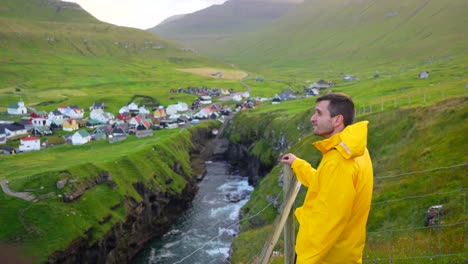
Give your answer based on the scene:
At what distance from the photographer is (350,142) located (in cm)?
589

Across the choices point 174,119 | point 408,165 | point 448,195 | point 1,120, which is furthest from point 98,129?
point 448,195

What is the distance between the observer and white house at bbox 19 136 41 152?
91.9 m

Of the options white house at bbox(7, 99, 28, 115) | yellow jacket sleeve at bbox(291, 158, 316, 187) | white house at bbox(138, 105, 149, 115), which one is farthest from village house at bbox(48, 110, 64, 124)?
yellow jacket sleeve at bbox(291, 158, 316, 187)

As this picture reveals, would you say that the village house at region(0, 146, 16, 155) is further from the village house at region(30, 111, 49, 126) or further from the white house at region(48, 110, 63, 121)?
the white house at region(48, 110, 63, 121)

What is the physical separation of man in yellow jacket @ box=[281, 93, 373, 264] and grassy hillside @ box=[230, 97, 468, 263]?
4.35 m

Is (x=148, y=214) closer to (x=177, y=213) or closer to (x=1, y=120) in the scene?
(x=177, y=213)

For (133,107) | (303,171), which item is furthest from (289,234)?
(133,107)

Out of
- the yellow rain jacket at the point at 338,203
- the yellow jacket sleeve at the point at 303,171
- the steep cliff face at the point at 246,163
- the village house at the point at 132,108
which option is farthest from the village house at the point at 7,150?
the yellow rain jacket at the point at 338,203

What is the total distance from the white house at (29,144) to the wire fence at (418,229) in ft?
279

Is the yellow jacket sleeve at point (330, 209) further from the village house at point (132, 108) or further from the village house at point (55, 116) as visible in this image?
the village house at point (132, 108)

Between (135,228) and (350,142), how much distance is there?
58606 millimetres

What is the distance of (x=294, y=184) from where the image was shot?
7.58 meters

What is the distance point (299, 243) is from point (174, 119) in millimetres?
127466

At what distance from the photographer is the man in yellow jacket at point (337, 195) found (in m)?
5.88
